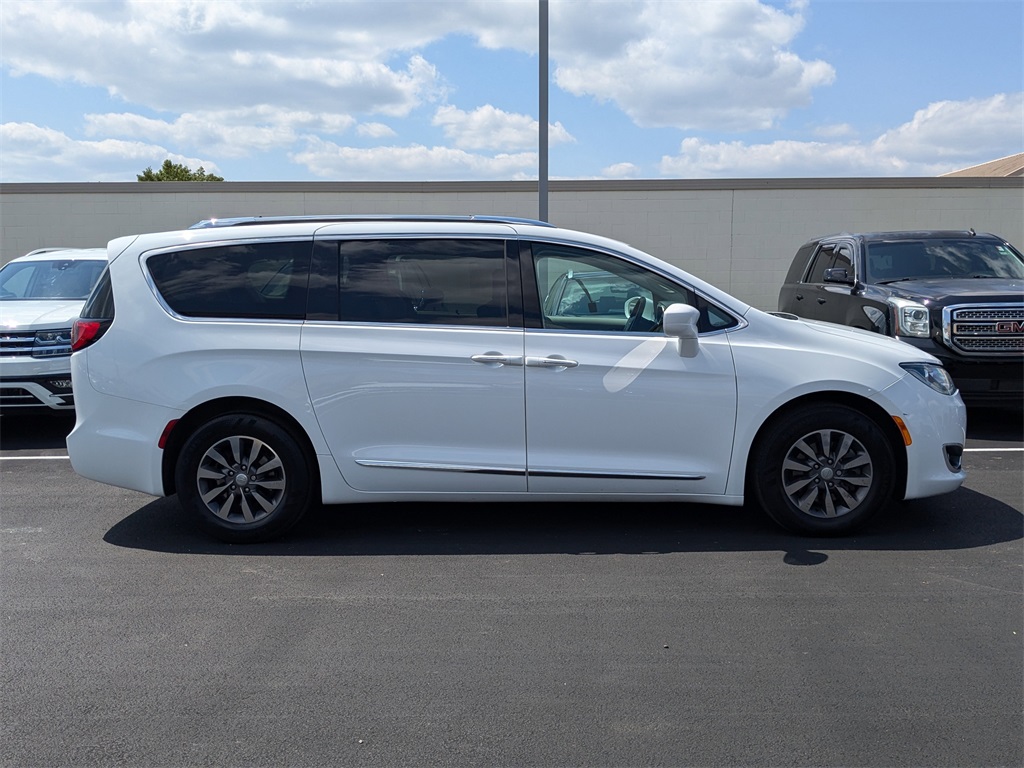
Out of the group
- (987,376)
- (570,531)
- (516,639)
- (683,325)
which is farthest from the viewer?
(987,376)

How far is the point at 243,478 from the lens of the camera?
553 centimetres

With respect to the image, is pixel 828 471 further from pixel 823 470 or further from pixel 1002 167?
pixel 1002 167

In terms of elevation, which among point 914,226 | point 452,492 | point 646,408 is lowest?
point 452,492

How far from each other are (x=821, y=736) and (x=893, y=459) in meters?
2.59

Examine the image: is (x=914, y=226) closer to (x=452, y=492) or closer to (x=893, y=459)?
(x=893, y=459)

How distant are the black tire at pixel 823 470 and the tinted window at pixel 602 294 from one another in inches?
29.2

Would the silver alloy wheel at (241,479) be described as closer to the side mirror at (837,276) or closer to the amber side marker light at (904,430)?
the amber side marker light at (904,430)

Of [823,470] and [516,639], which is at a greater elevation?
[823,470]

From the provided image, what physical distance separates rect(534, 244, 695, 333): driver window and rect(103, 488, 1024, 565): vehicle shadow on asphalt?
49.2 inches

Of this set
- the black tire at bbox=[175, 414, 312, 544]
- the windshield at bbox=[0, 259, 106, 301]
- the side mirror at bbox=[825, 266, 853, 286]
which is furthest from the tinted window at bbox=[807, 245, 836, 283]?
the windshield at bbox=[0, 259, 106, 301]

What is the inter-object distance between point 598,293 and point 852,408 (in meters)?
1.60

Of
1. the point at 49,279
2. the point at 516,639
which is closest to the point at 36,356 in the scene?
the point at 49,279

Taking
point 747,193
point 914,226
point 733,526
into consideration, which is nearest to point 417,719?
point 733,526

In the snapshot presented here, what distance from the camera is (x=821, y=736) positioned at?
333 cm
